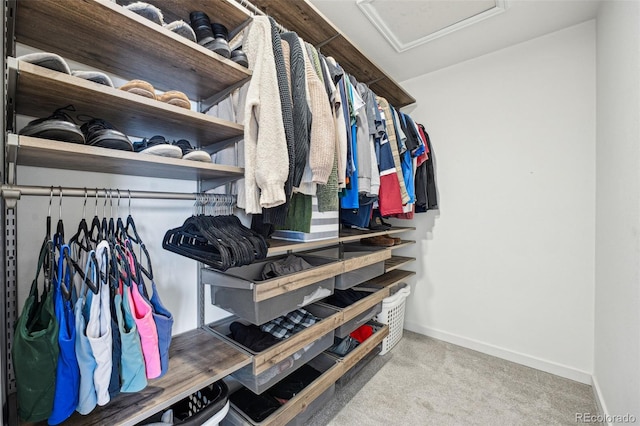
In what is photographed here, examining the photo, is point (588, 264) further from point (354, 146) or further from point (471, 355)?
point (354, 146)

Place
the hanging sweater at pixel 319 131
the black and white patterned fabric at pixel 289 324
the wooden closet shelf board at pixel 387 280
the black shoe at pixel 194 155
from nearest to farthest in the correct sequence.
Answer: the black shoe at pixel 194 155 < the hanging sweater at pixel 319 131 < the black and white patterned fabric at pixel 289 324 < the wooden closet shelf board at pixel 387 280

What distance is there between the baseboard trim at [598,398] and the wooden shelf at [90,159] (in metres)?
2.30

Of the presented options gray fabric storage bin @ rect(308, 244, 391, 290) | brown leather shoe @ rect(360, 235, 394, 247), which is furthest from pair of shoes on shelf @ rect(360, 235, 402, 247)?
gray fabric storage bin @ rect(308, 244, 391, 290)

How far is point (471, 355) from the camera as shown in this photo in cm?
224

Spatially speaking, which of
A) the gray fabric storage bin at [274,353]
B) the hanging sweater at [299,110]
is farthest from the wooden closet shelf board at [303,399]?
the hanging sweater at [299,110]

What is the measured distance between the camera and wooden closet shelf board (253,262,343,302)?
109 cm

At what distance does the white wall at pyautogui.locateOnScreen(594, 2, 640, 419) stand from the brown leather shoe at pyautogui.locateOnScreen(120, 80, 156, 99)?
1827 millimetres

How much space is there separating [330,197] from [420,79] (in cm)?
198

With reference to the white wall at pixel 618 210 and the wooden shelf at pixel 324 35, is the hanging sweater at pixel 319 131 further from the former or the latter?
the white wall at pixel 618 210

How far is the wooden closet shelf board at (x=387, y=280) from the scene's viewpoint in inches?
81.3

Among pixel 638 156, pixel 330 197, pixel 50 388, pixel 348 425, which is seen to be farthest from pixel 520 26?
pixel 50 388

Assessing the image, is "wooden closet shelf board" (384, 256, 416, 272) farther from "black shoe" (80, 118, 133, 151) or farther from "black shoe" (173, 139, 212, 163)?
"black shoe" (80, 118, 133, 151)

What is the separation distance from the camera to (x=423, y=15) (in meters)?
1.80

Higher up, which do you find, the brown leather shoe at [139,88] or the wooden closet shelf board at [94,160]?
the brown leather shoe at [139,88]
